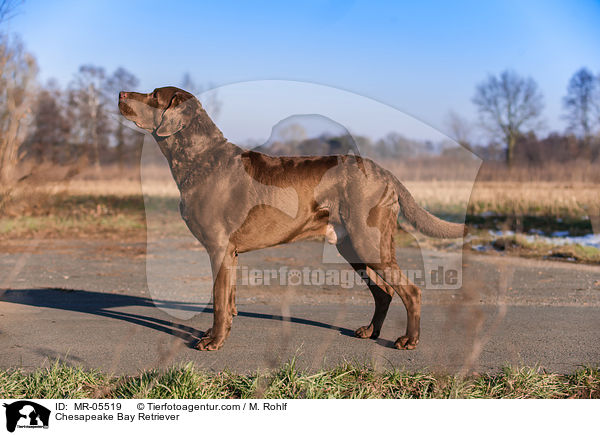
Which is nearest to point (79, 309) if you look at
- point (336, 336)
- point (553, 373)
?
point (336, 336)

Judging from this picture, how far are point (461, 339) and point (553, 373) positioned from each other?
3.51 feet

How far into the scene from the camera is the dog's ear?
180 inches

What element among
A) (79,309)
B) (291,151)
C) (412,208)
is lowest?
(79,309)

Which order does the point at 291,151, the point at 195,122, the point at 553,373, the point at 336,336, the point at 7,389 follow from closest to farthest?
the point at 7,389
the point at 553,373
the point at 195,122
the point at 336,336
the point at 291,151

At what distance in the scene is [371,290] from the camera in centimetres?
501

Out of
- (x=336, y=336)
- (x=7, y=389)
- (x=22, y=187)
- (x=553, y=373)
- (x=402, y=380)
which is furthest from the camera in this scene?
(x=22, y=187)

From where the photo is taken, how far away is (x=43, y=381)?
138 inches

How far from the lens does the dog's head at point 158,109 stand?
4.55 m

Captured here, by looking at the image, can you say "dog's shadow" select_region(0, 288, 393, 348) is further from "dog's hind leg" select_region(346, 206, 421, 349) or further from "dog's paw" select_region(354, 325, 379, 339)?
"dog's hind leg" select_region(346, 206, 421, 349)

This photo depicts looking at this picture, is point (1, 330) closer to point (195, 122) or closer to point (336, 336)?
point (195, 122)
